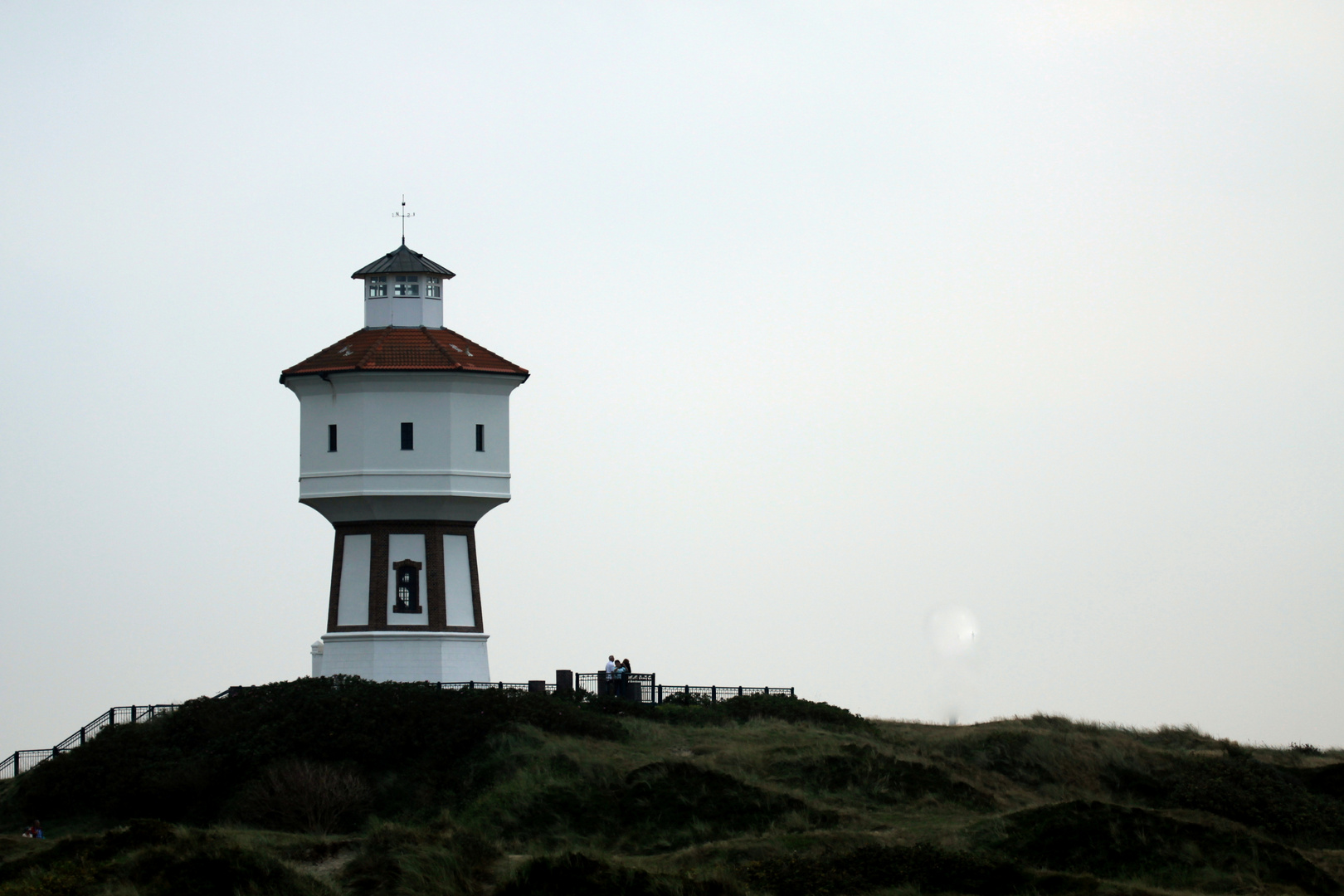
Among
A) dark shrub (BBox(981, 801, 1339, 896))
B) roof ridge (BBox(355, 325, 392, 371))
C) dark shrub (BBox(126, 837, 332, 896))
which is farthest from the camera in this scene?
roof ridge (BBox(355, 325, 392, 371))

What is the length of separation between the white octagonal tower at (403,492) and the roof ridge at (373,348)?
0.23ft

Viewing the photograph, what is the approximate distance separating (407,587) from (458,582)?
1.44 metres

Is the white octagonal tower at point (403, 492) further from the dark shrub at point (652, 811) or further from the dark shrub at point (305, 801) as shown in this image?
the dark shrub at point (652, 811)

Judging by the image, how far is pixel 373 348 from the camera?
53219mm

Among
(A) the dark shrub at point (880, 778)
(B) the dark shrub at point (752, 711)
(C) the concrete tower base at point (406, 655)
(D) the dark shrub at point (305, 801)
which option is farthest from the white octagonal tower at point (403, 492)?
(A) the dark shrub at point (880, 778)

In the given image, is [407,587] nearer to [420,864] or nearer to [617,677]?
[617,677]

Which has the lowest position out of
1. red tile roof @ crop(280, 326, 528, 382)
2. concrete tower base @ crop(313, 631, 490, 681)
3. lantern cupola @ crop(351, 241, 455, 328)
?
concrete tower base @ crop(313, 631, 490, 681)

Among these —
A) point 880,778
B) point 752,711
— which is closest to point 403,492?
point 752,711

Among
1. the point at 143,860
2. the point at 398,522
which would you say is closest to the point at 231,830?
the point at 143,860

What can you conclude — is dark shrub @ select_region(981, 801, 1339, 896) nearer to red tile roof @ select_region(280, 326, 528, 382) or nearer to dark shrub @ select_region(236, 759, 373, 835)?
dark shrub @ select_region(236, 759, 373, 835)

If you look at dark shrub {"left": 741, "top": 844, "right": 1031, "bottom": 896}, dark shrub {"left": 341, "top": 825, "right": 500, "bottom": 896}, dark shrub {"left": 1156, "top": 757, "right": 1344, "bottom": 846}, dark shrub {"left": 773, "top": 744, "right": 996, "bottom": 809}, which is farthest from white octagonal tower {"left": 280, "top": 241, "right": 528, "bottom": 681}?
dark shrub {"left": 741, "top": 844, "right": 1031, "bottom": 896}

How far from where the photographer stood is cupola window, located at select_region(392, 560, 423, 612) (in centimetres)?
5206

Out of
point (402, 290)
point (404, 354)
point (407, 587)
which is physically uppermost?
point (402, 290)

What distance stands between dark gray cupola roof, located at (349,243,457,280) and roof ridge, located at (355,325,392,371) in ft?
5.65
